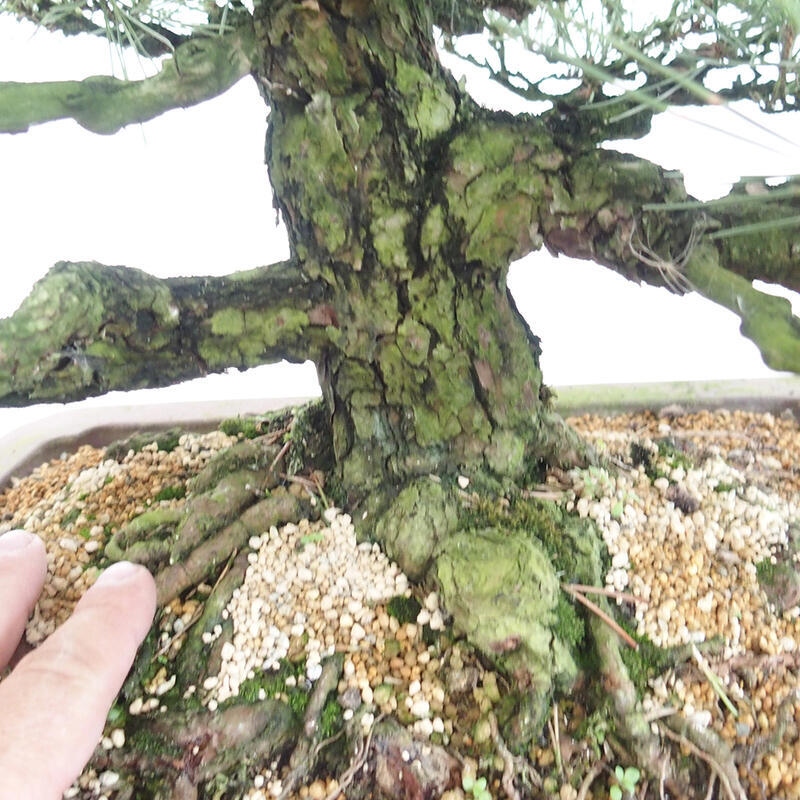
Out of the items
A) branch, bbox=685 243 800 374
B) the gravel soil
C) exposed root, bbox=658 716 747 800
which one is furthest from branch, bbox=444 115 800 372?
exposed root, bbox=658 716 747 800

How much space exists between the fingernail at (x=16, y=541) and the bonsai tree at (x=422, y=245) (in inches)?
3.8

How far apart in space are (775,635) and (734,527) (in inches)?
5.8

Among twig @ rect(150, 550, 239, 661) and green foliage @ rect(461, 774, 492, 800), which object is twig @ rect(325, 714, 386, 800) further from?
twig @ rect(150, 550, 239, 661)

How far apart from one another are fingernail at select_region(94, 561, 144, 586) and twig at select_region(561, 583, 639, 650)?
49 cm

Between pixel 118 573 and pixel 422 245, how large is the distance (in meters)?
0.50

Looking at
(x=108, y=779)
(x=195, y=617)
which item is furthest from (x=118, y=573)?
(x=108, y=779)

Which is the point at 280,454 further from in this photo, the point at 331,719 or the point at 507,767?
the point at 507,767

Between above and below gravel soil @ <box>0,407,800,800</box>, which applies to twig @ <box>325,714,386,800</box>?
below

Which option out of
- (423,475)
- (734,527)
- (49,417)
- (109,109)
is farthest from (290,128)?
(49,417)

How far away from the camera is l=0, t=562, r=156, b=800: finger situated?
603mm

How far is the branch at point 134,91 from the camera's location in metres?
0.63

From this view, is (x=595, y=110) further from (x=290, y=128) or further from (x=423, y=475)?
(x=423, y=475)

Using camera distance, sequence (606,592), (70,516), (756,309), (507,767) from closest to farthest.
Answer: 1. (756,309)
2. (507,767)
3. (606,592)
4. (70,516)

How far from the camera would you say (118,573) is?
2.67 feet
